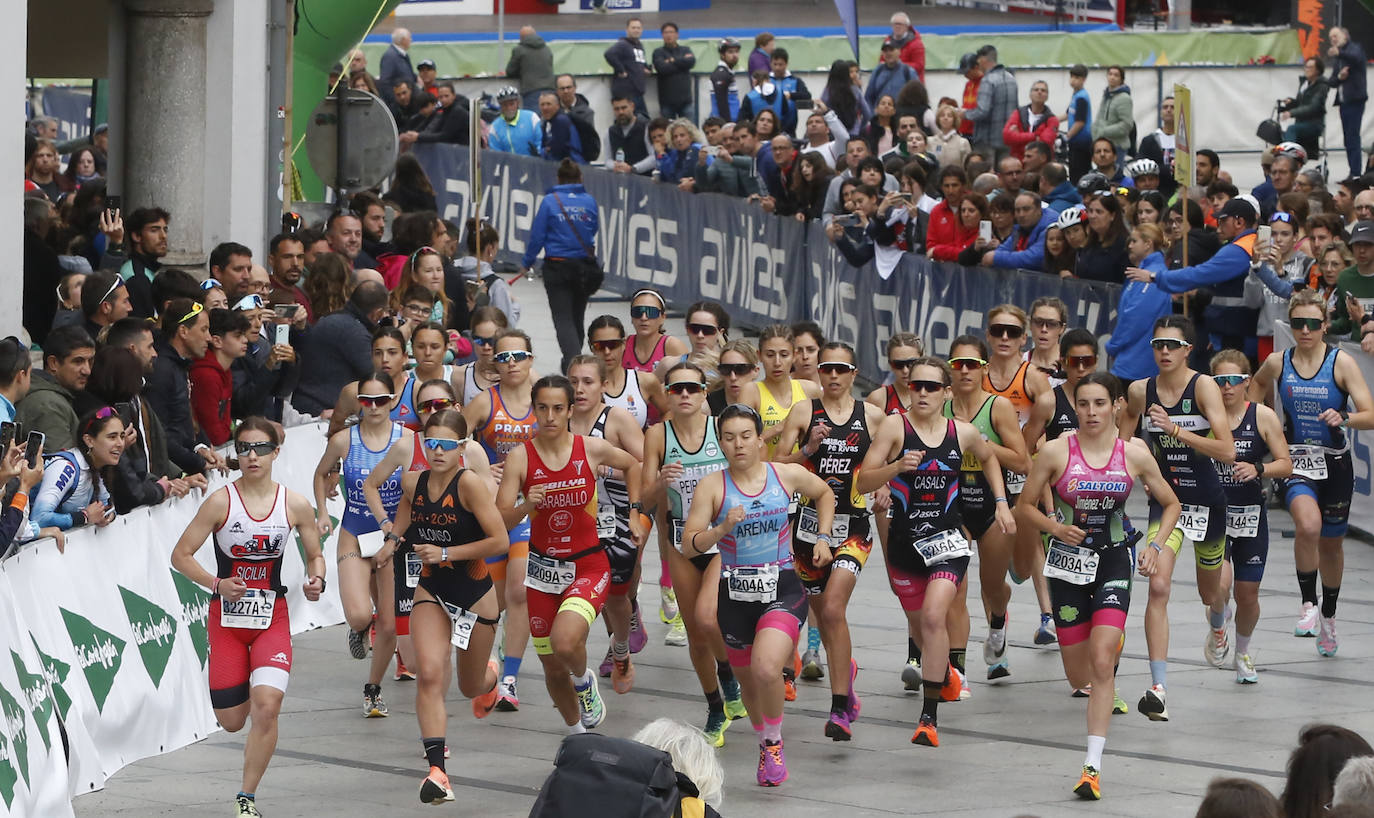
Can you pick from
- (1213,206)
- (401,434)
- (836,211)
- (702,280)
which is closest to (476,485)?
(401,434)

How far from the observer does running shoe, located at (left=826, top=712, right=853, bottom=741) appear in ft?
34.7

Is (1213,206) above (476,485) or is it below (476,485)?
above

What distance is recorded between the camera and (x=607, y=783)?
15.3 feet

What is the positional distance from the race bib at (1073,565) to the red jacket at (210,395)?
203 inches

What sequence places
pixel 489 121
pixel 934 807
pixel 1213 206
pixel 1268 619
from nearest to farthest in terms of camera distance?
pixel 934 807 → pixel 1268 619 → pixel 1213 206 → pixel 489 121

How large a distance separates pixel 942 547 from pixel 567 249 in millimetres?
10028

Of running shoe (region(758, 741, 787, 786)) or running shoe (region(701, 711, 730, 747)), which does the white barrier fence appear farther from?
running shoe (region(758, 741, 787, 786))

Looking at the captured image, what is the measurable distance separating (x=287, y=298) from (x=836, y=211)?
26.1 ft

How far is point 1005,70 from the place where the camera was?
24828 millimetres

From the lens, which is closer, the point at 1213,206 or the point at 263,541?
the point at 263,541

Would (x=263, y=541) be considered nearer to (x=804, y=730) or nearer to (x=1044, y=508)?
(x=804, y=730)

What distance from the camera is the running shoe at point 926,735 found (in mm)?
10562

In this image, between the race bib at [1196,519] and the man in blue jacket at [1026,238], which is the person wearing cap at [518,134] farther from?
the race bib at [1196,519]

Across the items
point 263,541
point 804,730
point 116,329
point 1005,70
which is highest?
point 1005,70
